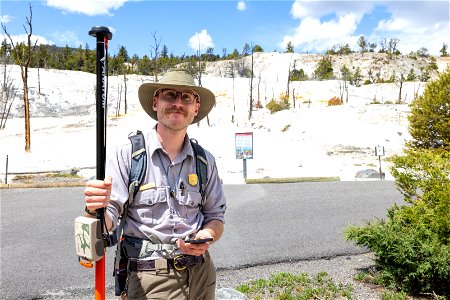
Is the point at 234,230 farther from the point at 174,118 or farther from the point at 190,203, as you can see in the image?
the point at 174,118

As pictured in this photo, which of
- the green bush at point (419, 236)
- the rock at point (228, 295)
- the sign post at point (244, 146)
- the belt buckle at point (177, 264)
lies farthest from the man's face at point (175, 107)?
the sign post at point (244, 146)

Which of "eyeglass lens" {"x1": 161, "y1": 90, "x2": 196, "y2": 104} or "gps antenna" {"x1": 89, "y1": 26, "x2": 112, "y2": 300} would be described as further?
"eyeglass lens" {"x1": 161, "y1": 90, "x2": 196, "y2": 104}

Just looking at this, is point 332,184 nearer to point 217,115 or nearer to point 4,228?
point 4,228

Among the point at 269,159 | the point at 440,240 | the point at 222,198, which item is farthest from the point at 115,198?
the point at 269,159

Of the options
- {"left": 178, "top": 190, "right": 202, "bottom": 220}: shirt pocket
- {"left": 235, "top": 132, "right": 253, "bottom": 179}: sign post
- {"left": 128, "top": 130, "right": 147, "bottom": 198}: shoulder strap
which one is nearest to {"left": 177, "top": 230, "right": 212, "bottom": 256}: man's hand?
{"left": 178, "top": 190, "right": 202, "bottom": 220}: shirt pocket

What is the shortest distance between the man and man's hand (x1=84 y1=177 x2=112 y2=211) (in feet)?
0.12

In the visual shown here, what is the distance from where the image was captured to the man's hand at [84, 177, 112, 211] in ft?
6.38

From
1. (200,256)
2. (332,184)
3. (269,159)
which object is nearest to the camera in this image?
(200,256)

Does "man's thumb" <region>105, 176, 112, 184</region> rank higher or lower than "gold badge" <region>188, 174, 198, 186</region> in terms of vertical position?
higher

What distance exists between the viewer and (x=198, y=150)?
2430 mm

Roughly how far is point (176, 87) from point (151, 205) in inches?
25.6

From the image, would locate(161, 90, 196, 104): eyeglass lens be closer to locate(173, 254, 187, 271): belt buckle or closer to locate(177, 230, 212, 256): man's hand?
locate(177, 230, 212, 256): man's hand

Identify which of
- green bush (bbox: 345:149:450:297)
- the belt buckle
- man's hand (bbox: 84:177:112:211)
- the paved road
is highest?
man's hand (bbox: 84:177:112:211)

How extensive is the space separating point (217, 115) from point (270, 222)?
5009 cm
